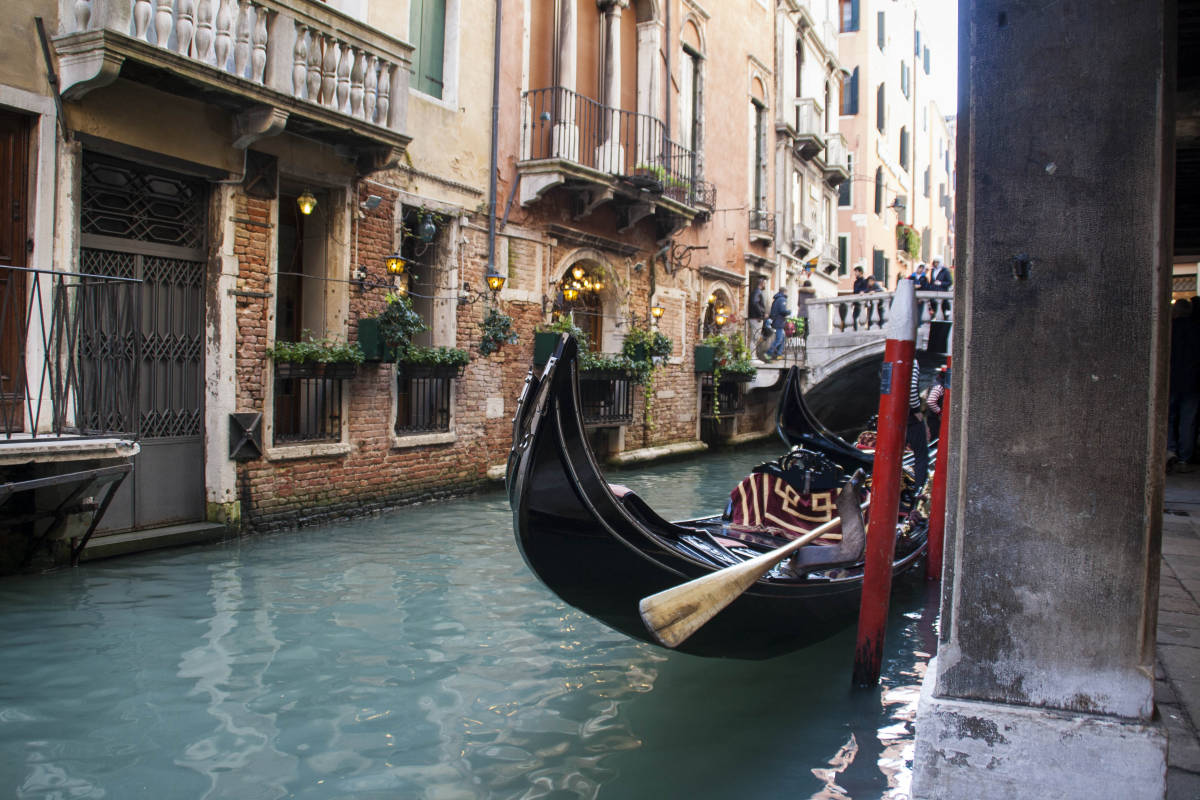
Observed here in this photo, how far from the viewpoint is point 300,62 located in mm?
6016

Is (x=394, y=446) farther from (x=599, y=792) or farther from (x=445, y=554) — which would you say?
(x=599, y=792)

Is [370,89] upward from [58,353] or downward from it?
upward

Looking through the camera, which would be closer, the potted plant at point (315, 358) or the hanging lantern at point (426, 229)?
the potted plant at point (315, 358)

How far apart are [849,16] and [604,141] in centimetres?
1426

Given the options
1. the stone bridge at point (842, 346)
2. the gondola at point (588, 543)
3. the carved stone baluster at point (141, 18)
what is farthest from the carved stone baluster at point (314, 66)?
the stone bridge at point (842, 346)

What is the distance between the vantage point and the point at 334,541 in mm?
6254

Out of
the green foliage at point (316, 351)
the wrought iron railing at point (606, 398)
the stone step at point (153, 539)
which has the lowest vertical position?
the stone step at point (153, 539)

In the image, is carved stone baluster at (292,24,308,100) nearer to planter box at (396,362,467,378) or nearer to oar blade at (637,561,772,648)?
planter box at (396,362,467,378)

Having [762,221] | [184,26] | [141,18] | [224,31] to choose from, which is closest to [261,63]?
[224,31]

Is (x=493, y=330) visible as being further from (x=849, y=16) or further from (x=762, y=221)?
(x=849, y=16)

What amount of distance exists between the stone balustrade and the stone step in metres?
2.50

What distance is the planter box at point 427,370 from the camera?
289 inches

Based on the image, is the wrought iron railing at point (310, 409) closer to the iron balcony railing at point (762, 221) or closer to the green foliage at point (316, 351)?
the green foliage at point (316, 351)

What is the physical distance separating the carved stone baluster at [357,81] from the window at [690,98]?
5893mm
